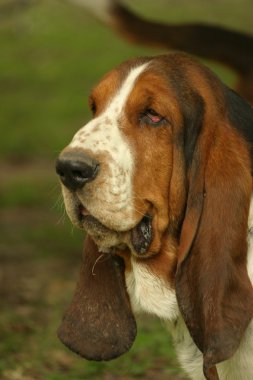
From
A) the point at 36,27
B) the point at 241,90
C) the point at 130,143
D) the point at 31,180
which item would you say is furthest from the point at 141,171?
the point at 36,27

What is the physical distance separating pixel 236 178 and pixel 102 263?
0.93m

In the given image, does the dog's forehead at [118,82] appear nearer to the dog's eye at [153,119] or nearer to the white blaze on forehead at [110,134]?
the white blaze on forehead at [110,134]

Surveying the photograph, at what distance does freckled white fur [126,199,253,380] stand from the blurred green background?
3.44ft

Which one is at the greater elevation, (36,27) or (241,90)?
(241,90)

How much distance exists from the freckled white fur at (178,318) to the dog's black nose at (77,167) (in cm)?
55

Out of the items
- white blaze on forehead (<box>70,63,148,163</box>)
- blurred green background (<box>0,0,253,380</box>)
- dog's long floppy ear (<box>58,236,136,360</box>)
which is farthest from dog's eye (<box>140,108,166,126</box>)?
blurred green background (<box>0,0,253,380</box>)

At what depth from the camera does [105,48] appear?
1923 centimetres

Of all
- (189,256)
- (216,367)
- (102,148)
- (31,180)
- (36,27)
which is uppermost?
(102,148)

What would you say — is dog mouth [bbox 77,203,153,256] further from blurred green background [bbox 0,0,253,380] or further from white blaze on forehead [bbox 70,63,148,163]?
blurred green background [bbox 0,0,253,380]

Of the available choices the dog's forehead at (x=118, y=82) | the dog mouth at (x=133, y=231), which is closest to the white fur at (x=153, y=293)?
the dog mouth at (x=133, y=231)

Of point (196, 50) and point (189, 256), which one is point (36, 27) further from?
point (189, 256)

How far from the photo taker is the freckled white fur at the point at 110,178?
415 cm

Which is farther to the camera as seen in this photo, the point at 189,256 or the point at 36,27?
the point at 36,27

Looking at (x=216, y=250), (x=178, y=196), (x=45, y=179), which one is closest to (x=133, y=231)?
(x=178, y=196)
